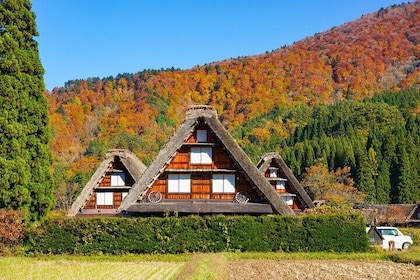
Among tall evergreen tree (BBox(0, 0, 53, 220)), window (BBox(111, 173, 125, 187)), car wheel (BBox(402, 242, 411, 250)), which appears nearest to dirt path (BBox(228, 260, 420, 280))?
car wheel (BBox(402, 242, 411, 250))

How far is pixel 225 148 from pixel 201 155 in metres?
1.48

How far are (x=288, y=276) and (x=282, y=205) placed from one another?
9.74 m

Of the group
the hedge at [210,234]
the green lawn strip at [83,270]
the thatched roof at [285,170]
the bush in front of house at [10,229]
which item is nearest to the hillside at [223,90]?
the thatched roof at [285,170]

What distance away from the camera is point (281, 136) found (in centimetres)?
13300

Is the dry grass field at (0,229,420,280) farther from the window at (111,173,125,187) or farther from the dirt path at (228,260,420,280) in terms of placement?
the window at (111,173,125,187)

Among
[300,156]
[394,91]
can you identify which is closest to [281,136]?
[300,156]

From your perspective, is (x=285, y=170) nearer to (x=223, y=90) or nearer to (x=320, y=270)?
(x=320, y=270)

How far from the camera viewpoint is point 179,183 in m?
28.4

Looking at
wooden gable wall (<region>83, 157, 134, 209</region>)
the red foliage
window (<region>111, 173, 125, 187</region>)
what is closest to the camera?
wooden gable wall (<region>83, 157, 134, 209</region>)

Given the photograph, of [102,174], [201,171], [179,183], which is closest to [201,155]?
[201,171]

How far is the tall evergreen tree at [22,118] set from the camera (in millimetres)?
24969

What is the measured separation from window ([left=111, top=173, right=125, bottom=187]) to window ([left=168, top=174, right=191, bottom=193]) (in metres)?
9.68

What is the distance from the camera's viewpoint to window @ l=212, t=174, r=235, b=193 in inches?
1110

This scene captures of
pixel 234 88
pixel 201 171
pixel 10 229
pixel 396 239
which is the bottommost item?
pixel 396 239
